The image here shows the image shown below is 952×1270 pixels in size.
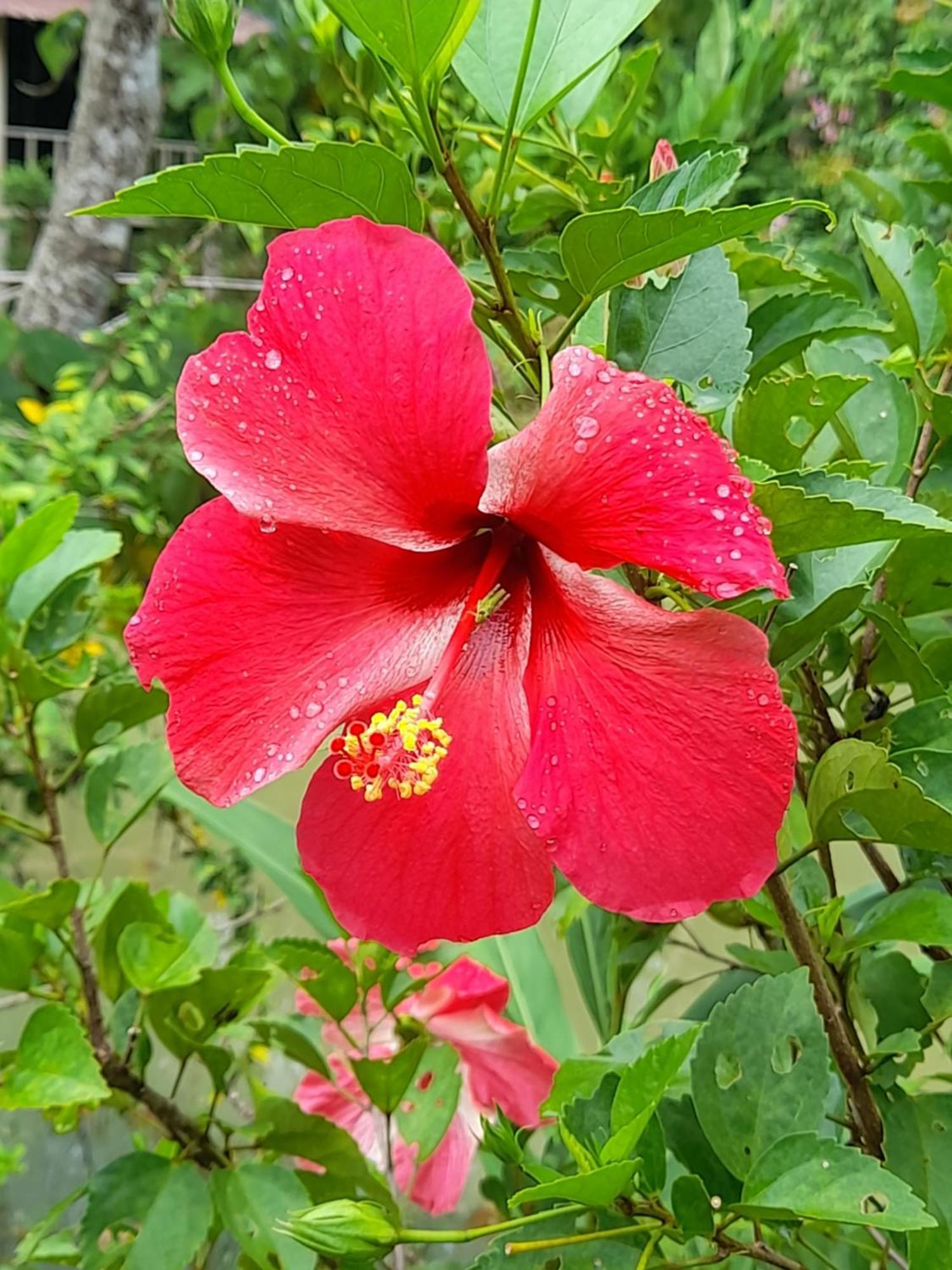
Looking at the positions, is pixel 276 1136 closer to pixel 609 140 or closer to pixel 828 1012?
pixel 828 1012

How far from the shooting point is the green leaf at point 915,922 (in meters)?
0.39

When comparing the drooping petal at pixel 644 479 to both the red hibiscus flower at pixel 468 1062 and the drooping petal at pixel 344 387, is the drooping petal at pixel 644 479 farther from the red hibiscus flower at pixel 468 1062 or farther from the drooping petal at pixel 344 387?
the red hibiscus flower at pixel 468 1062

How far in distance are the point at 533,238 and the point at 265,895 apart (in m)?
0.90

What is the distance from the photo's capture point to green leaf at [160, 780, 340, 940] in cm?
84

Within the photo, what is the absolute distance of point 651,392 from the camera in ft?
0.94

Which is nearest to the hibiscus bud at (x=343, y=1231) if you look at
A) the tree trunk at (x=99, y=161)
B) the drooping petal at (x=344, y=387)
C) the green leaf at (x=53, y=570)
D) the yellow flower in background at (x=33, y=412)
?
the drooping petal at (x=344, y=387)

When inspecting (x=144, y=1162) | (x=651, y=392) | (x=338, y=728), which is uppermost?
(x=651, y=392)

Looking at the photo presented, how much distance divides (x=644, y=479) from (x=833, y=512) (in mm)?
55

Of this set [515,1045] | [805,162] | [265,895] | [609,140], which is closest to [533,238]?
[609,140]

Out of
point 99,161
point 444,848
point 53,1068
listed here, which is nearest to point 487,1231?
point 444,848

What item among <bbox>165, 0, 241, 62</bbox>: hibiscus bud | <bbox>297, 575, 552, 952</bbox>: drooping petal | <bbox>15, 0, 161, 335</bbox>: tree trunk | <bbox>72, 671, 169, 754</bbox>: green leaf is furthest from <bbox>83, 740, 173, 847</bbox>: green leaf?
<bbox>15, 0, 161, 335</bbox>: tree trunk

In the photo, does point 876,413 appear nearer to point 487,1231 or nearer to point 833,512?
point 833,512

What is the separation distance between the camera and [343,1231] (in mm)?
374

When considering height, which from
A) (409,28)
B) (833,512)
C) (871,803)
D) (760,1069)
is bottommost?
(760,1069)
